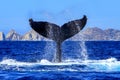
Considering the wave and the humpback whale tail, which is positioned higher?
the humpback whale tail

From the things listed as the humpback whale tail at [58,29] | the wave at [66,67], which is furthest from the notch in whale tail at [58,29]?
the wave at [66,67]

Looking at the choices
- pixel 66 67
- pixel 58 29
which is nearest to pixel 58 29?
pixel 58 29

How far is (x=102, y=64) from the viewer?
22.1 m

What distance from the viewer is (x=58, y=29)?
2186 centimetres

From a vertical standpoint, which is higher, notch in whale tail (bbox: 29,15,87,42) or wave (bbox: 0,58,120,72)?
notch in whale tail (bbox: 29,15,87,42)

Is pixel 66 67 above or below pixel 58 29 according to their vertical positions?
below

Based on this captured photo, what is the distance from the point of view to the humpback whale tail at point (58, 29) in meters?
21.2

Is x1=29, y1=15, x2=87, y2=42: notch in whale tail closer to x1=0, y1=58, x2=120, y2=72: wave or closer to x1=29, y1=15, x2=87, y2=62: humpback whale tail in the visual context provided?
x1=29, y1=15, x2=87, y2=62: humpback whale tail

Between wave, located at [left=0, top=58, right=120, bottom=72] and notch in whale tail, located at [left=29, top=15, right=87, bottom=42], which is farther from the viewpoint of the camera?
notch in whale tail, located at [left=29, top=15, right=87, bottom=42]

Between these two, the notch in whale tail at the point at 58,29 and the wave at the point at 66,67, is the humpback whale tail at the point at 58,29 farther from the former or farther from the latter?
the wave at the point at 66,67

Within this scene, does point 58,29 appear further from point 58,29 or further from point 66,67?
point 66,67

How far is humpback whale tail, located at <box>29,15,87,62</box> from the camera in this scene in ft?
69.4

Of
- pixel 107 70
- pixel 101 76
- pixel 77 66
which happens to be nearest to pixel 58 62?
pixel 77 66

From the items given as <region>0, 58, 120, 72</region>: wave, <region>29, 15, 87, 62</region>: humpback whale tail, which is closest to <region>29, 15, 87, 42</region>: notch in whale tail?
<region>29, 15, 87, 62</region>: humpback whale tail
